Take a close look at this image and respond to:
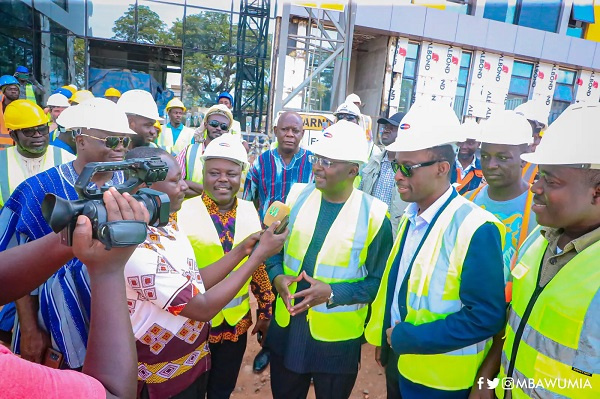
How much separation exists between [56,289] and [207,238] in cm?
86

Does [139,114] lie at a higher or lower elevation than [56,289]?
higher

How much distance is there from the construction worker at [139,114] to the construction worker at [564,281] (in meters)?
3.79

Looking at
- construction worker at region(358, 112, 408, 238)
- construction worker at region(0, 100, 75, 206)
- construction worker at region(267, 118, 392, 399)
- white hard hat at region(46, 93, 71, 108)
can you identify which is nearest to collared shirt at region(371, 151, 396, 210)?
construction worker at region(358, 112, 408, 238)

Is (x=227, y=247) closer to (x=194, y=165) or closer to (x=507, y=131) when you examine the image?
(x=507, y=131)

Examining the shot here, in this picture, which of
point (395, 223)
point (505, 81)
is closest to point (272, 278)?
point (395, 223)

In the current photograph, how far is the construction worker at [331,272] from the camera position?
2326mm

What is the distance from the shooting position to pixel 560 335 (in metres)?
1.37

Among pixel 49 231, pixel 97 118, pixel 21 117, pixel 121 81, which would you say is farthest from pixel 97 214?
pixel 121 81

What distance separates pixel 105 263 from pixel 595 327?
4.97ft

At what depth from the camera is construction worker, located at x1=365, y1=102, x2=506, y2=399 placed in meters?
1.73

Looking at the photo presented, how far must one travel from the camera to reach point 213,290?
1748 mm

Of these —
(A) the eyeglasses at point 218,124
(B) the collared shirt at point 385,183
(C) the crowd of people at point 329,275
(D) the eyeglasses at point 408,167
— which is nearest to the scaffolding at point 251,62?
(A) the eyeglasses at point 218,124

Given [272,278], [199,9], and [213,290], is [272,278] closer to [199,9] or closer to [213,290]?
[213,290]

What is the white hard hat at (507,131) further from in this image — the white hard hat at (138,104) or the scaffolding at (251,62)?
the scaffolding at (251,62)
